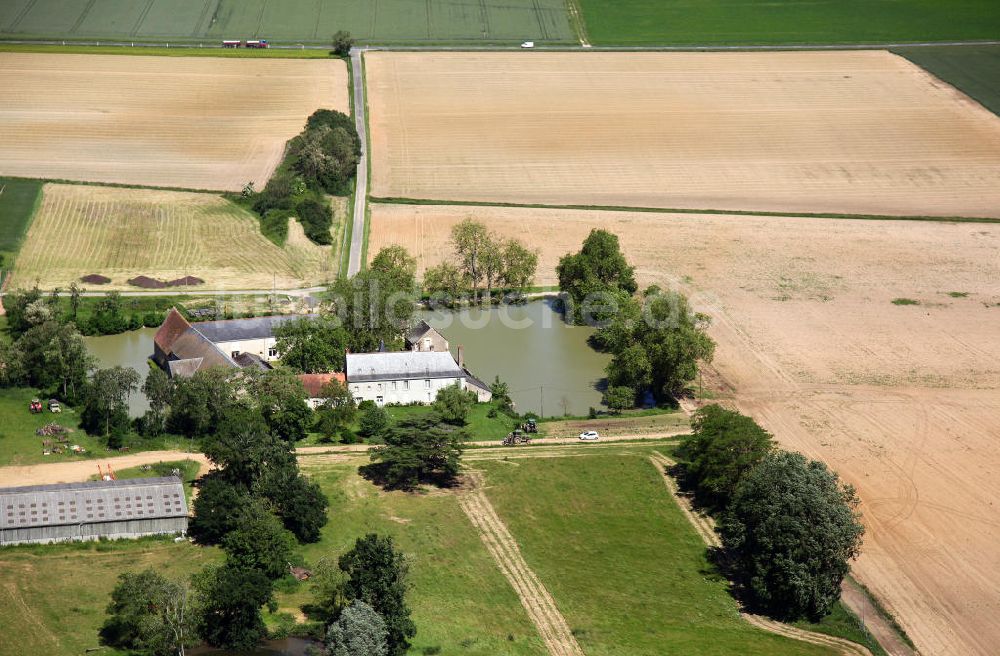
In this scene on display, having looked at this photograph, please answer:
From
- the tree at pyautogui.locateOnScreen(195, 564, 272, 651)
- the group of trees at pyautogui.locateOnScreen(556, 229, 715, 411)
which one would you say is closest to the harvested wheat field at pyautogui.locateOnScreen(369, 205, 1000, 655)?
the group of trees at pyautogui.locateOnScreen(556, 229, 715, 411)

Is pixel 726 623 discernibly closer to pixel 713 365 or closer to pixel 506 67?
pixel 713 365

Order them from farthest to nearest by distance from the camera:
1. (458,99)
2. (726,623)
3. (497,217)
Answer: (458,99), (497,217), (726,623)

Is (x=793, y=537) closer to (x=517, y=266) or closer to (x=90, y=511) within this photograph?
(x=90, y=511)

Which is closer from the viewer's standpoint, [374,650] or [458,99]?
[374,650]

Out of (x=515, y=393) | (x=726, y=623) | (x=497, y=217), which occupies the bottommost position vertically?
(x=726, y=623)

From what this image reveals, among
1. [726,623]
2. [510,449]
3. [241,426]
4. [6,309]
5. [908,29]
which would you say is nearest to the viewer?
[726,623]

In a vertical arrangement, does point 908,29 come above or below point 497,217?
above

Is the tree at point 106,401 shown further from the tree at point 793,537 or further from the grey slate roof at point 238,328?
the tree at point 793,537

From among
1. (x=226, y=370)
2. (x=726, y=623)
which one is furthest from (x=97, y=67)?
(x=726, y=623)

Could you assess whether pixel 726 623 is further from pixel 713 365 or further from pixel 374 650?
pixel 713 365
